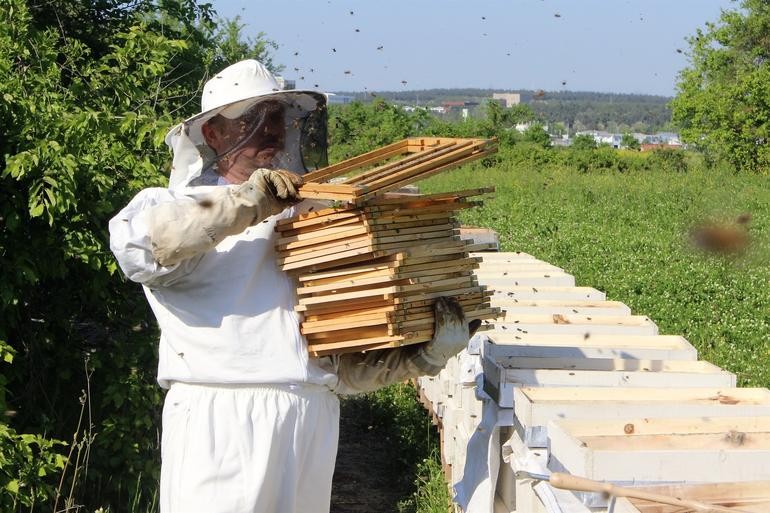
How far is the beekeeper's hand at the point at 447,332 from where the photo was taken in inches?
108

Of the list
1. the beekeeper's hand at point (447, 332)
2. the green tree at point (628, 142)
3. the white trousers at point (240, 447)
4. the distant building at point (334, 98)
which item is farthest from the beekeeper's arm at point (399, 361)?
the green tree at point (628, 142)

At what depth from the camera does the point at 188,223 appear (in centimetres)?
256

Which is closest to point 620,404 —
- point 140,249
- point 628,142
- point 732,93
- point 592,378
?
point 592,378

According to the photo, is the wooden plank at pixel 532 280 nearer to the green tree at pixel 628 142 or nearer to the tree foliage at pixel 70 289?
the tree foliage at pixel 70 289

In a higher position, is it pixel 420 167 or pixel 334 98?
pixel 334 98

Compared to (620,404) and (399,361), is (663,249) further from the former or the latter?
(399,361)

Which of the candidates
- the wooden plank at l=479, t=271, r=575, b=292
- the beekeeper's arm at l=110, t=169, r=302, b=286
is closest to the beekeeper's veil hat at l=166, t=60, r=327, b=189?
the beekeeper's arm at l=110, t=169, r=302, b=286

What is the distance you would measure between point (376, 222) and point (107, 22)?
6661mm

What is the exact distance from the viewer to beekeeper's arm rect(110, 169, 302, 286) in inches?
101

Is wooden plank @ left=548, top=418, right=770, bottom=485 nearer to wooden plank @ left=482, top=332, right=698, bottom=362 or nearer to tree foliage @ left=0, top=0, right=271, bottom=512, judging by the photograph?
wooden plank @ left=482, top=332, right=698, bottom=362

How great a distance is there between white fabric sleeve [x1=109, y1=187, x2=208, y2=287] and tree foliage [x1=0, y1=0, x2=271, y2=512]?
5.34ft

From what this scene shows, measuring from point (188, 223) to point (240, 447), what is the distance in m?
0.64

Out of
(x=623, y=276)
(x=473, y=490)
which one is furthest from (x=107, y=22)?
(x=473, y=490)

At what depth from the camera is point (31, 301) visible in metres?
4.88
